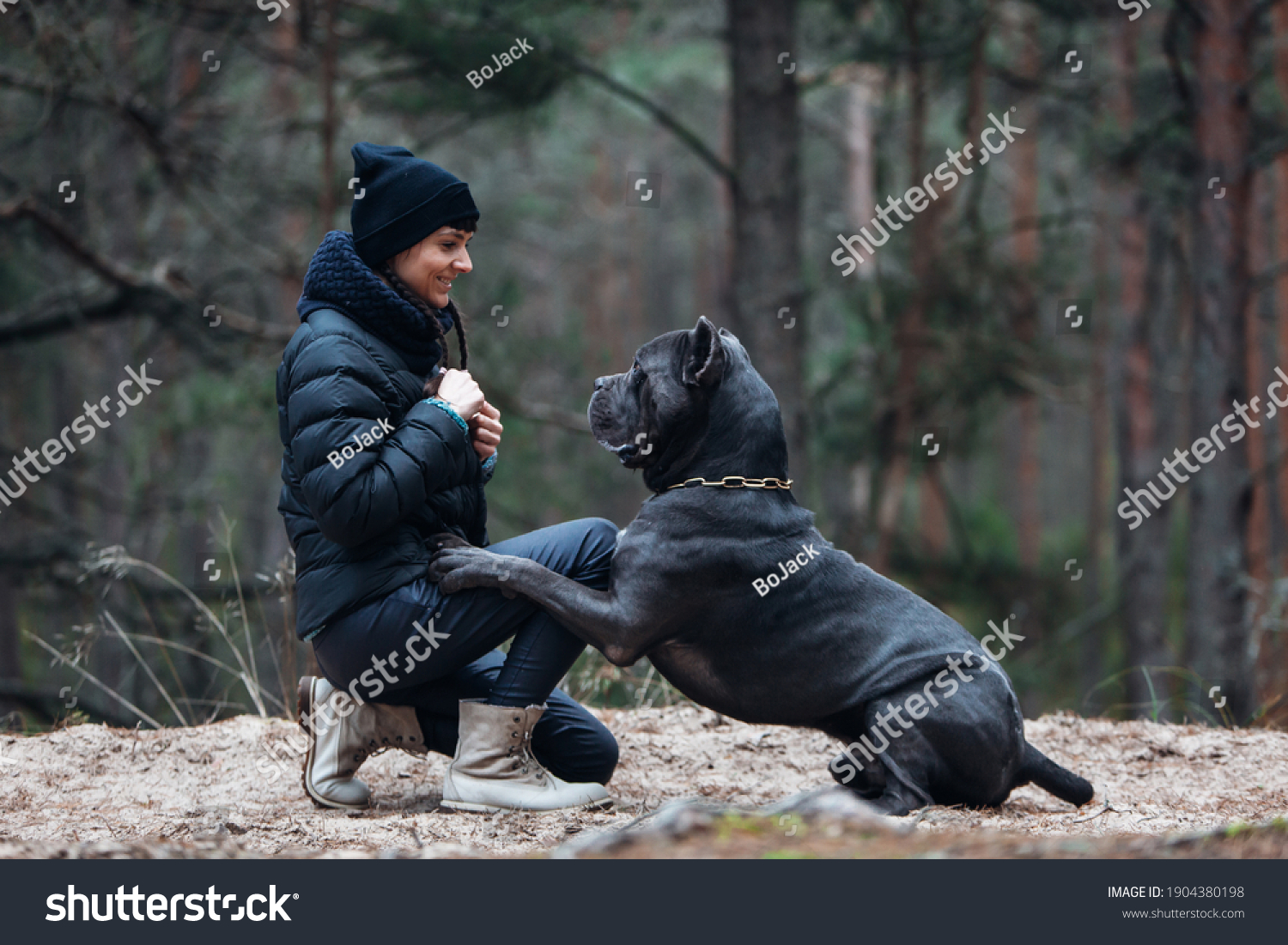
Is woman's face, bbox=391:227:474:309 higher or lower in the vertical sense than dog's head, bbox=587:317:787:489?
higher

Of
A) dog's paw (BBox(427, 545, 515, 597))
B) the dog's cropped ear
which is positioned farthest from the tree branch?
the dog's cropped ear

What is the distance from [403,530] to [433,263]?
0.87 metres

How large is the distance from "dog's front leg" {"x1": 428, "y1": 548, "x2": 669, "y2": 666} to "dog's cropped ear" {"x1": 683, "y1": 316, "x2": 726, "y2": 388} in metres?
0.71

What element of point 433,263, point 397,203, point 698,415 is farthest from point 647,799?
point 397,203

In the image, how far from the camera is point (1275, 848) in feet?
8.13

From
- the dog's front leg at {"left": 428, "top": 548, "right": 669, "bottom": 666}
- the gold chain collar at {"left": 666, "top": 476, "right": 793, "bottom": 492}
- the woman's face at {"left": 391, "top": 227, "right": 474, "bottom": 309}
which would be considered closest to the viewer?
the dog's front leg at {"left": 428, "top": 548, "right": 669, "bottom": 666}

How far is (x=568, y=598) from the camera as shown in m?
3.51

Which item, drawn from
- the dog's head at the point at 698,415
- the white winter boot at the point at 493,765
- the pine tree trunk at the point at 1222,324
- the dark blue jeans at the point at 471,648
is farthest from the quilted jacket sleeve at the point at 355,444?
the pine tree trunk at the point at 1222,324

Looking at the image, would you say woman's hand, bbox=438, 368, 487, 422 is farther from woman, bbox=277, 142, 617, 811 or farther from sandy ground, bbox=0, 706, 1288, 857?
sandy ground, bbox=0, 706, 1288, 857

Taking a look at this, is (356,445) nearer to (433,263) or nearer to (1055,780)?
(433,263)

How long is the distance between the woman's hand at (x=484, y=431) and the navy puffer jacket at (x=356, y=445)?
56 millimetres

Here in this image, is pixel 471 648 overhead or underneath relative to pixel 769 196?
underneath

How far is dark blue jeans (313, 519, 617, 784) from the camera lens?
354cm
